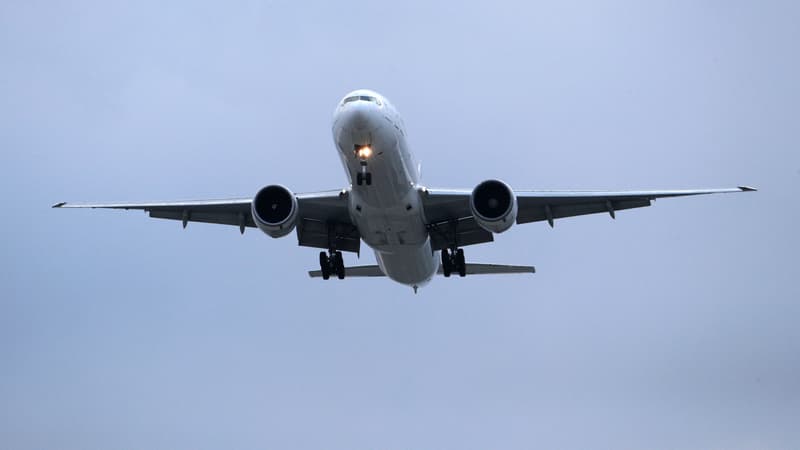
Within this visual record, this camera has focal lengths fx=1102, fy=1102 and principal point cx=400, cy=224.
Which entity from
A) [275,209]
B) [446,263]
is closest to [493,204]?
[446,263]

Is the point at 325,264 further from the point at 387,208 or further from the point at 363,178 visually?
the point at 363,178

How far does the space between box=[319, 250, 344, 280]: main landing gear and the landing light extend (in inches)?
267

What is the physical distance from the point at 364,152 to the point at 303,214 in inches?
211

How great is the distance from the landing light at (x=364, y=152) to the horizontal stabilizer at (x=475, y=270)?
8.39 m

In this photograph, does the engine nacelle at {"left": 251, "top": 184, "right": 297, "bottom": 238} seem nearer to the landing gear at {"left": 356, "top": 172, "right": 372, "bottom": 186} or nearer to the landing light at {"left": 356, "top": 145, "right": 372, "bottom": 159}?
the landing gear at {"left": 356, "top": 172, "right": 372, "bottom": 186}

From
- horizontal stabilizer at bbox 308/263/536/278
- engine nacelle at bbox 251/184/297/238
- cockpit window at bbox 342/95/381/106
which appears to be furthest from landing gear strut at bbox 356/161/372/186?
horizontal stabilizer at bbox 308/263/536/278

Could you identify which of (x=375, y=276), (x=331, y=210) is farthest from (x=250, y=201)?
(x=375, y=276)

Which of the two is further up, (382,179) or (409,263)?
(382,179)

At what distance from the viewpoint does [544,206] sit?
3334 cm

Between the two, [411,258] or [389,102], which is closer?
[389,102]

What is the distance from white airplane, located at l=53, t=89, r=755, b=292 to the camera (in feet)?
96.0

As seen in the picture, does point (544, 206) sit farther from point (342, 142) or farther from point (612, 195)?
point (342, 142)

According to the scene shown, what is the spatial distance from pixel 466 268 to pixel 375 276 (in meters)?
3.36

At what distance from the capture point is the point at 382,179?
97.6ft
